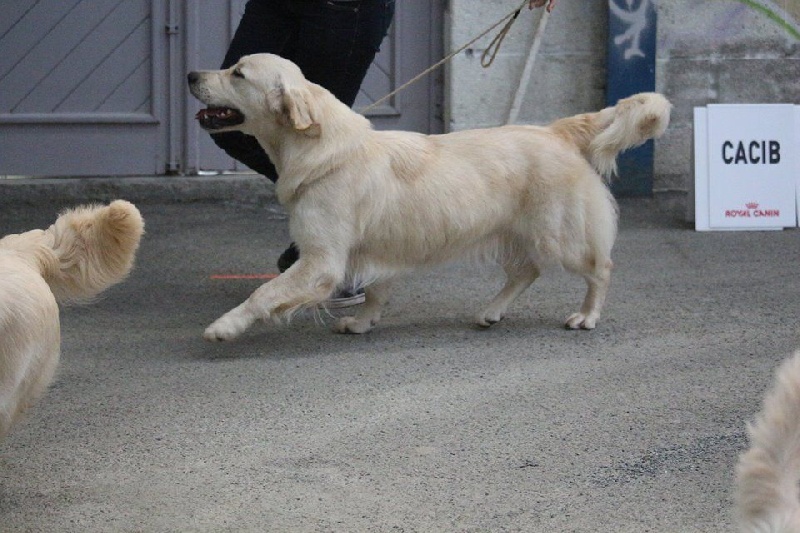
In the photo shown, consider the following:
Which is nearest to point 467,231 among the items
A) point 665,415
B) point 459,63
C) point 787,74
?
point 665,415

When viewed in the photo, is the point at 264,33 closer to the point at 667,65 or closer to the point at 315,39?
the point at 315,39

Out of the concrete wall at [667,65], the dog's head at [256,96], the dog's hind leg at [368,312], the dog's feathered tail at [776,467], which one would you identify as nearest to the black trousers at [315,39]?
the dog's head at [256,96]

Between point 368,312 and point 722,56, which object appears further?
point 722,56

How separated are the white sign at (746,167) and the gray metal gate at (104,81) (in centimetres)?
227

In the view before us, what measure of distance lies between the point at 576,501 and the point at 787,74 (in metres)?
5.97

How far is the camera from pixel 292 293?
4738mm

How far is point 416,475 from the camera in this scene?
3.48 m

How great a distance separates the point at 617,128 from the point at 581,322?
32.2 inches

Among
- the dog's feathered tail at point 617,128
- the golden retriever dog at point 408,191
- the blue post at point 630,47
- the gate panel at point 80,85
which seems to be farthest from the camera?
the blue post at point 630,47

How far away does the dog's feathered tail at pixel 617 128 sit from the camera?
5.02 metres

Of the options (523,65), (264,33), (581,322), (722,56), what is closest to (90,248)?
(264,33)

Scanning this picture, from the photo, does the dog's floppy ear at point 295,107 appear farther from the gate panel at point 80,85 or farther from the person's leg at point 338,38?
the gate panel at point 80,85

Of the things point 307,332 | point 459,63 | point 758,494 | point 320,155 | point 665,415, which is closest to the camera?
point 758,494

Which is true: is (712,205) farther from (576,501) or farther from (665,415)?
(576,501)
